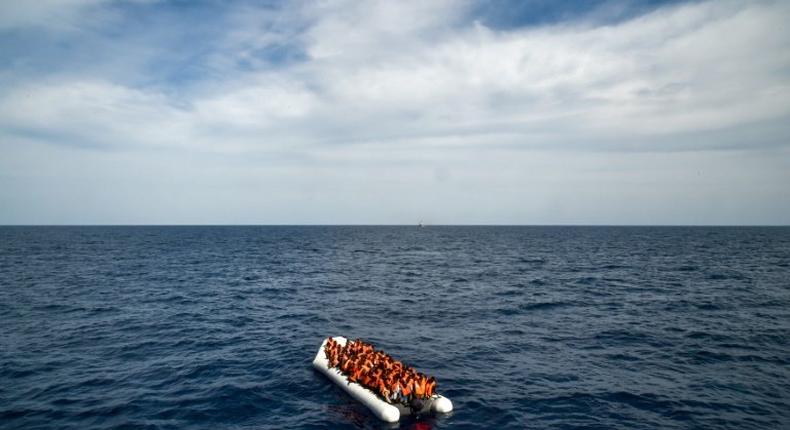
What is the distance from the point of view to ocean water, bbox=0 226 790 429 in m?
21.8

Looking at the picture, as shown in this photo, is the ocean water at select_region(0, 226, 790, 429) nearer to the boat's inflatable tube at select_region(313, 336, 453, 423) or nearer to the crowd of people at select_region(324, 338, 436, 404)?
the boat's inflatable tube at select_region(313, 336, 453, 423)

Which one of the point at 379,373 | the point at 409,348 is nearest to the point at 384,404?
the point at 379,373

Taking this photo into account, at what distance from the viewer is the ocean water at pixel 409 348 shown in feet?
71.5

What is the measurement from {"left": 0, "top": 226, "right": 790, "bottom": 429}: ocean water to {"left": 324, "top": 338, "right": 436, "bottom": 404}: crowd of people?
1248mm

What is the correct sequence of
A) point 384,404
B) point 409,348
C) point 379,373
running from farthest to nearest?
point 409,348 < point 379,373 < point 384,404

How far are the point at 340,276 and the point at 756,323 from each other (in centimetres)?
4697

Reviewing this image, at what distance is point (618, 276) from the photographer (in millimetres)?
65688

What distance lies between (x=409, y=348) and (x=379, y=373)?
908 centimetres

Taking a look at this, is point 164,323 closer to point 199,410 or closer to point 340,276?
point 199,410

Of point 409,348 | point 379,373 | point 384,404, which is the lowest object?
point 409,348

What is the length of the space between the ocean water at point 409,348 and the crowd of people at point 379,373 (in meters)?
1.25

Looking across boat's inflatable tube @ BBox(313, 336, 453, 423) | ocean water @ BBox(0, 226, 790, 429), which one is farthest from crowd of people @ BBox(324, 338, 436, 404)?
ocean water @ BBox(0, 226, 790, 429)

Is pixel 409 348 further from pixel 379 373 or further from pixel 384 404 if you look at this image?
pixel 384 404

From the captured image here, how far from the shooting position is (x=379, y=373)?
75.4 ft
